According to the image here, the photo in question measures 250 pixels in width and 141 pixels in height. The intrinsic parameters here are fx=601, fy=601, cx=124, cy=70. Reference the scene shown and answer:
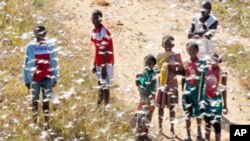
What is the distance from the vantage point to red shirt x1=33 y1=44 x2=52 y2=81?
720cm

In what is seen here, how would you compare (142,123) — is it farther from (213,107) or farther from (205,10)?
(205,10)

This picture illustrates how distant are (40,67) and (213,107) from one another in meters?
2.15

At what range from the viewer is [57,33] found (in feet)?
34.6

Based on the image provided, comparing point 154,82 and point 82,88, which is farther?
point 82,88

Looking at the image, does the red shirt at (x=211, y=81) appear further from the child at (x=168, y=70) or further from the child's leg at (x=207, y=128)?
the child at (x=168, y=70)

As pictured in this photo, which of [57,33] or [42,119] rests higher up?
[57,33]

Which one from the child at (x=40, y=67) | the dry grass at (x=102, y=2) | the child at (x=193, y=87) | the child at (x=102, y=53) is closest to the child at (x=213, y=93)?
the child at (x=193, y=87)

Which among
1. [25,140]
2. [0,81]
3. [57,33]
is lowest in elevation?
[25,140]

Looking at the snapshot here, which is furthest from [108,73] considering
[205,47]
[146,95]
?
[205,47]

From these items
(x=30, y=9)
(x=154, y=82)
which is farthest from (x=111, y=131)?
(x=30, y=9)

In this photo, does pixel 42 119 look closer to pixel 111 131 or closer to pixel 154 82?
pixel 111 131

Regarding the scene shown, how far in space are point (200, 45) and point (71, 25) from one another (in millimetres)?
4092

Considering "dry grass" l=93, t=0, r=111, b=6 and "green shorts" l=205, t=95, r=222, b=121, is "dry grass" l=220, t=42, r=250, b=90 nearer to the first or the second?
"green shorts" l=205, t=95, r=222, b=121

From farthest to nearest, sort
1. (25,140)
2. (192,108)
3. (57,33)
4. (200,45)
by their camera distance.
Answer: (57,33), (200,45), (192,108), (25,140)
